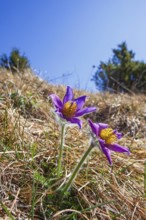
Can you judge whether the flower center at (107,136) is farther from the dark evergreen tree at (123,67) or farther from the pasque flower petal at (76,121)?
the dark evergreen tree at (123,67)

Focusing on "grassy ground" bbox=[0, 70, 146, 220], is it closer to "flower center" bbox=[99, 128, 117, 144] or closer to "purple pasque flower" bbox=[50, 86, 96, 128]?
"purple pasque flower" bbox=[50, 86, 96, 128]

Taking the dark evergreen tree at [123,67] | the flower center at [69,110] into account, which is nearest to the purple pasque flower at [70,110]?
the flower center at [69,110]

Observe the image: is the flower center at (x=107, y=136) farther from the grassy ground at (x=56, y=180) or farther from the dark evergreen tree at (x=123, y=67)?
the dark evergreen tree at (x=123, y=67)

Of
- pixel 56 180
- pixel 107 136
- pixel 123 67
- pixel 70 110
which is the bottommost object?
pixel 56 180

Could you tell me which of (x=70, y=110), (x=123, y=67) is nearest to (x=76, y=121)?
(x=70, y=110)

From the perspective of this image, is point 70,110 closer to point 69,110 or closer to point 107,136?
point 69,110

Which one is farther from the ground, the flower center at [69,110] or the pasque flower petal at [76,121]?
the flower center at [69,110]

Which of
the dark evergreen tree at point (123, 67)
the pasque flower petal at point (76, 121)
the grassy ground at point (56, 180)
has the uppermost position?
the dark evergreen tree at point (123, 67)

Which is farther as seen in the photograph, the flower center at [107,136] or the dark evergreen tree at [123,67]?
the dark evergreen tree at [123,67]

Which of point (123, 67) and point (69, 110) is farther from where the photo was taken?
point (123, 67)

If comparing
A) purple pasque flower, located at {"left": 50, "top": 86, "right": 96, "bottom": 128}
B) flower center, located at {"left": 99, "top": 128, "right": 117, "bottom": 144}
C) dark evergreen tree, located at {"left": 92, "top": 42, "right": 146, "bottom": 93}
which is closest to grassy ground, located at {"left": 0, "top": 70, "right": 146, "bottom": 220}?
purple pasque flower, located at {"left": 50, "top": 86, "right": 96, "bottom": 128}

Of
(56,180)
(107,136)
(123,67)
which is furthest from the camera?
(123,67)
